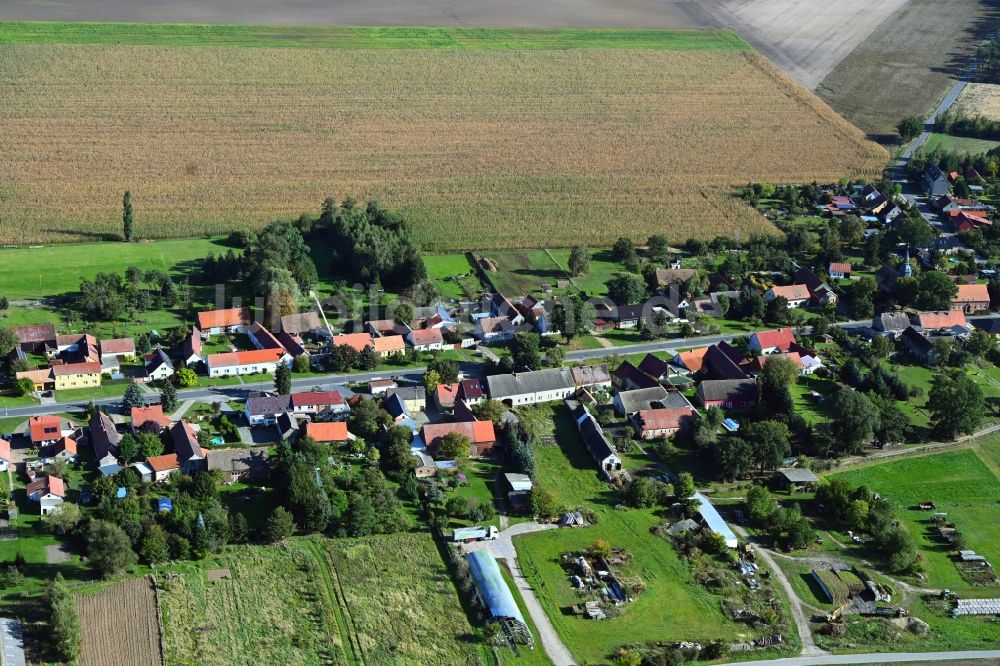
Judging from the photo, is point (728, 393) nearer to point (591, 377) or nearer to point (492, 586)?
point (591, 377)

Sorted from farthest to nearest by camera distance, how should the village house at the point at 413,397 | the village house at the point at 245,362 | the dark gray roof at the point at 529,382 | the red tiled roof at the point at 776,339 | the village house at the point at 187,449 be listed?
the red tiled roof at the point at 776,339 < the village house at the point at 245,362 < the dark gray roof at the point at 529,382 < the village house at the point at 413,397 < the village house at the point at 187,449

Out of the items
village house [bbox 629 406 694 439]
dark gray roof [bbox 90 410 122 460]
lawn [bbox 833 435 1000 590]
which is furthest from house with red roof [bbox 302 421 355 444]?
lawn [bbox 833 435 1000 590]

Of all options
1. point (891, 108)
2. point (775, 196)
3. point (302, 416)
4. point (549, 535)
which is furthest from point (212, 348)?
point (891, 108)

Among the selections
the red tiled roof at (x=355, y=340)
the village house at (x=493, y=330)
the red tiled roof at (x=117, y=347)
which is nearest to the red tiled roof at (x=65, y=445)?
the red tiled roof at (x=117, y=347)

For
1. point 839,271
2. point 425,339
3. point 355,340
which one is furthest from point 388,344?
point 839,271

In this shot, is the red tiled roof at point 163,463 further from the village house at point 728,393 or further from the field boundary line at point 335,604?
the village house at point 728,393

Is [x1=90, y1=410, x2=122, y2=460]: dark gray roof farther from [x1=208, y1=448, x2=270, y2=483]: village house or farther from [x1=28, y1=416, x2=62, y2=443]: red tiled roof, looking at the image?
[x1=208, y1=448, x2=270, y2=483]: village house
